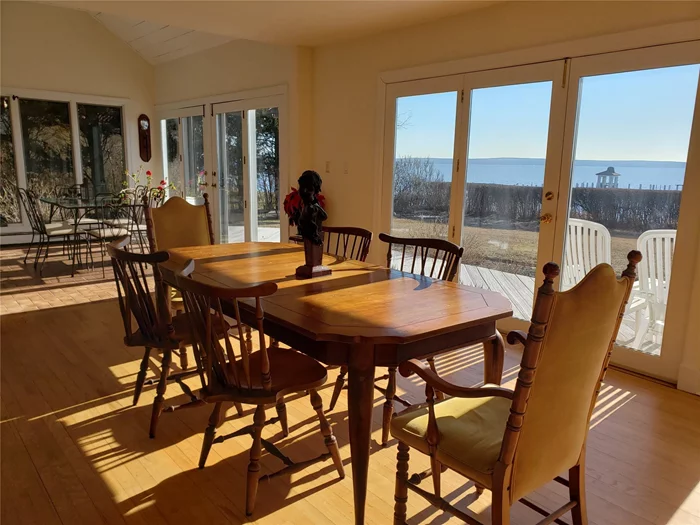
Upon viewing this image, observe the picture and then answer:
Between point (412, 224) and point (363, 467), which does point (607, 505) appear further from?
point (412, 224)

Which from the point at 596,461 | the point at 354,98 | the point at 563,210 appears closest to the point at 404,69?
the point at 354,98

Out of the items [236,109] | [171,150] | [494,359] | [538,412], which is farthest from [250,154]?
[538,412]

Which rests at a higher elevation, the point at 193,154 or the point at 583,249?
the point at 193,154

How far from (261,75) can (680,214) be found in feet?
14.3

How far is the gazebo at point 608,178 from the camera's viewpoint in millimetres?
3158

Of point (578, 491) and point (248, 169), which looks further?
point (248, 169)

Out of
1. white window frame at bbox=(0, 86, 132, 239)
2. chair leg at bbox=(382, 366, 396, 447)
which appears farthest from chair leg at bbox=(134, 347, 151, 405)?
white window frame at bbox=(0, 86, 132, 239)

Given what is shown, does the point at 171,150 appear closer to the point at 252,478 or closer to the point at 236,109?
the point at 236,109

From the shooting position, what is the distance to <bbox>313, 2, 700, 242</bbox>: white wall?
10.0 ft

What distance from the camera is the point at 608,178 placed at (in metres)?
3.19

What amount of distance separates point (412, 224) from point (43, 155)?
592 cm

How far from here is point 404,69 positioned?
14.0 ft

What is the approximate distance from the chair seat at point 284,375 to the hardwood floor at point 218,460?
46cm

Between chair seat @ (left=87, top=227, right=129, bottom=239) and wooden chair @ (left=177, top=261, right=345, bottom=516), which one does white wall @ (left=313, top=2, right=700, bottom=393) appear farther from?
chair seat @ (left=87, top=227, right=129, bottom=239)
